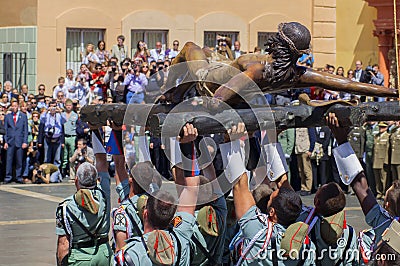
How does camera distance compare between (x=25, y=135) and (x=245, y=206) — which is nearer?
(x=245, y=206)

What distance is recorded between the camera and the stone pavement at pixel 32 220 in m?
13.5

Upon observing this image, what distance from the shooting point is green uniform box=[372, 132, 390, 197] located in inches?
792

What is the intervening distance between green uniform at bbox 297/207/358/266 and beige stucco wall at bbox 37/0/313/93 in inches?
838

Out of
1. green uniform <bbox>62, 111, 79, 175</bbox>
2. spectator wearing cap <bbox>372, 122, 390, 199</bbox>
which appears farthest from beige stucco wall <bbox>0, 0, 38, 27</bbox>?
spectator wearing cap <bbox>372, 122, 390, 199</bbox>

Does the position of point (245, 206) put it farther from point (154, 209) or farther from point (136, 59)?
point (136, 59)

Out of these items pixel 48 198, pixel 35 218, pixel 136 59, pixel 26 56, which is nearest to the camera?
pixel 35 218

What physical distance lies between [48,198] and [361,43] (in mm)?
14625

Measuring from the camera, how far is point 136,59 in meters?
25.1

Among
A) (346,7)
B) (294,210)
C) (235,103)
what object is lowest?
(294,210)

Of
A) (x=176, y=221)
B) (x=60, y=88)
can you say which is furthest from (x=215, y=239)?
(x=60, y=88)

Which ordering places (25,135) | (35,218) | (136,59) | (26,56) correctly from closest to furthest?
(35,218) < (25,135) < (136,59) < (26,56)

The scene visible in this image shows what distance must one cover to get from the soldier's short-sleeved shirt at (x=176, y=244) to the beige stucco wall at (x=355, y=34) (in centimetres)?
2450

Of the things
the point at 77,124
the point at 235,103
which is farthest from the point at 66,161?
the point at 235,103

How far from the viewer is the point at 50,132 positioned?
22938 millimetres
